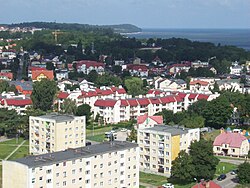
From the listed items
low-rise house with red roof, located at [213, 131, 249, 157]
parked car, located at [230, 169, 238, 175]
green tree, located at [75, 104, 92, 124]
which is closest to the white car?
parked car, located at [230, 169, 238, 175]

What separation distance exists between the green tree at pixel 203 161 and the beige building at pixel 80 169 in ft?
6.19

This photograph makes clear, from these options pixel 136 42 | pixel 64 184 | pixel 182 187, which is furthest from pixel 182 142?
pixel 136 42

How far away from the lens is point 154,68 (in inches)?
1876

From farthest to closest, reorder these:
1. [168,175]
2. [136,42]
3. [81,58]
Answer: [136,42]
[81,58]
[168,175]

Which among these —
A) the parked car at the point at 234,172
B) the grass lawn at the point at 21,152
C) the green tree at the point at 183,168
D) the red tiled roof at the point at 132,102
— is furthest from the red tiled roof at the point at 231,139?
the red tiled roof at the point at 132,102

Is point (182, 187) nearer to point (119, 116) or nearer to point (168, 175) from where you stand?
point (168, 175)

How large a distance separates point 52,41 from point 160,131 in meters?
49.2

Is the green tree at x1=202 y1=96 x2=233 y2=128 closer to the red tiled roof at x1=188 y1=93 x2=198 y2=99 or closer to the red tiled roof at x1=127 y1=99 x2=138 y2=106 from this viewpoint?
the red tiled roof at x1=127 y1=99 x2=138 y2=106

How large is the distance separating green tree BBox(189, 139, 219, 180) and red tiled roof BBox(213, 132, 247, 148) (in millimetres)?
3520

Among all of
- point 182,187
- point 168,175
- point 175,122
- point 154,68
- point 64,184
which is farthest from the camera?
point 154,68

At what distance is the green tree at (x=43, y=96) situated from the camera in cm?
2678

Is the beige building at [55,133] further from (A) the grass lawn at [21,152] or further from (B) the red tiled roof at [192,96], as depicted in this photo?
(B) the red tiled roof at [192,96]

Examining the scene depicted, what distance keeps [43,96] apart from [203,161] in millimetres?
12633

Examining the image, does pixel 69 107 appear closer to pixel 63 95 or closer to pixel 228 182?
pixel 63 95
